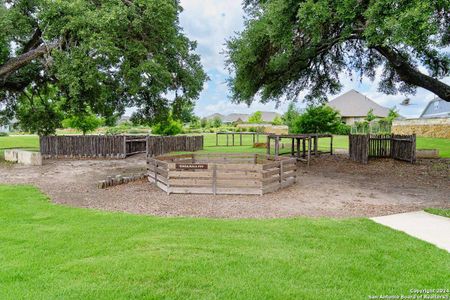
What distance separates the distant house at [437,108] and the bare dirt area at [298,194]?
108 ft

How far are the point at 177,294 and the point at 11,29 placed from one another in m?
16.0

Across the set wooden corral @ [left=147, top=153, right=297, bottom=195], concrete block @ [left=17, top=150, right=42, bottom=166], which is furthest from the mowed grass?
wooden corral @ [left=147, top=153, right=297, bottom=195]

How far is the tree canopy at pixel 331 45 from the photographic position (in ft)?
29.2

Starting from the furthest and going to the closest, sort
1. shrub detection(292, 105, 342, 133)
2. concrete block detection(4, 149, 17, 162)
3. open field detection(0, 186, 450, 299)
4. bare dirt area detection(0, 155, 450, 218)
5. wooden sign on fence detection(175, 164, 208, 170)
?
shrub detection(292, 105, 342, 133) < concrete block detection(4, 149, 17, 162) < wooden sign on fence detection(175, 164, 208, 170) < bare dirt area detection(0, 155, 450, 218) < open field detection(0, 186, 450, 299)

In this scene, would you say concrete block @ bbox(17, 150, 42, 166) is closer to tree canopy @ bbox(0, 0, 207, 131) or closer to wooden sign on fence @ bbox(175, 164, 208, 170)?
tree canopy @ bbox(0, 0, 207, 131)

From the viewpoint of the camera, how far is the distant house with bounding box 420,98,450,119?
42.5 metres

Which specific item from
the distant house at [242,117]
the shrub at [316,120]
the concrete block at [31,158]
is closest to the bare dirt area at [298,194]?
the concrete block at [31,158]

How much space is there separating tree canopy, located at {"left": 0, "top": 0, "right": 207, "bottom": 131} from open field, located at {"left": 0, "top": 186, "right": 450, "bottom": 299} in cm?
717

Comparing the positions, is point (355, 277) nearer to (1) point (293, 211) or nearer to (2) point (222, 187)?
(1) point (293, 211)

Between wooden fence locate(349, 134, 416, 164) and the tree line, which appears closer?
the tree line

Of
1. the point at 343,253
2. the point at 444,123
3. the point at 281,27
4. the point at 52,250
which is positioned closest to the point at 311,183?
the point at 281,27

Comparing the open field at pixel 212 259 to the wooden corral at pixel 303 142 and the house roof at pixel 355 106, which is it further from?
the house roof at pixel 355 106

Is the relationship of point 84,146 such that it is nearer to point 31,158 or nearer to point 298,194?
point 31,158

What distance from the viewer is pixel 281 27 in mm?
11312
